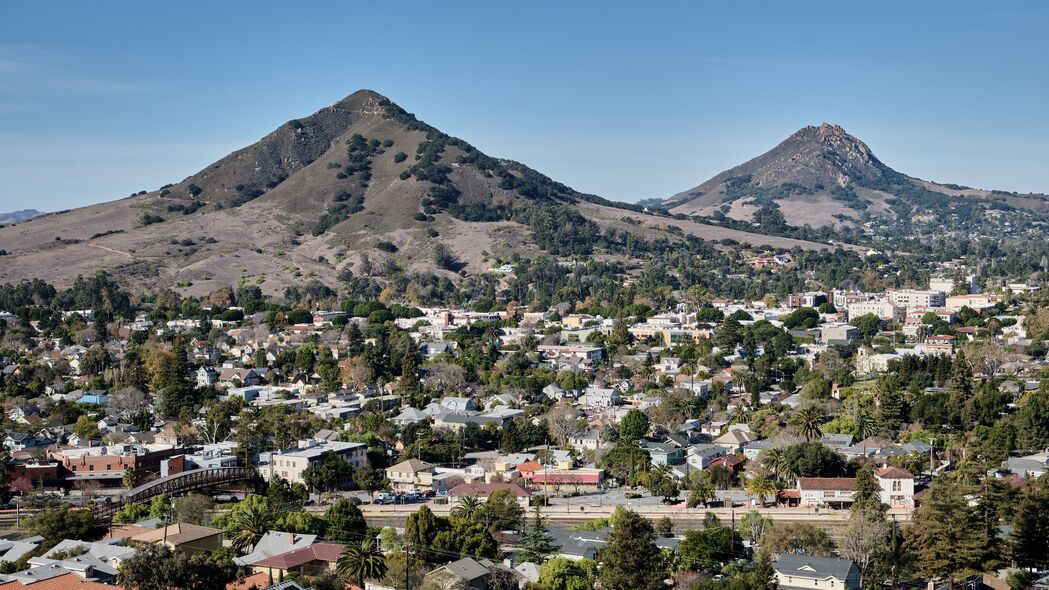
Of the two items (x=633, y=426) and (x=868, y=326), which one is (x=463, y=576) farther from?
(x=868, y=326)

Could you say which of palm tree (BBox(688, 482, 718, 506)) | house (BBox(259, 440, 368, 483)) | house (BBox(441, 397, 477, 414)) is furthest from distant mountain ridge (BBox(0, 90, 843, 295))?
palm tree (BBox(688, 482, 718, 506))

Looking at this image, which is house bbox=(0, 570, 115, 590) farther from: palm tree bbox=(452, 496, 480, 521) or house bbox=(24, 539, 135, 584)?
palm tree bbox=(452, 496, 480, 521)

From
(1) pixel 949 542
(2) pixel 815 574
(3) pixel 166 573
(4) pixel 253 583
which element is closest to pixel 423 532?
(4) pixel 253 583

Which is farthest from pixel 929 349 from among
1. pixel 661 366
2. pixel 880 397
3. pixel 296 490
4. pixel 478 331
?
pixel 296 490

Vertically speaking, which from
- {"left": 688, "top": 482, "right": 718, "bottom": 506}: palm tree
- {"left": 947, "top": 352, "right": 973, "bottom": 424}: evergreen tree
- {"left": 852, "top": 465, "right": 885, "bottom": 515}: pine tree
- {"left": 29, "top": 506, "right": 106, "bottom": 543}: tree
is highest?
{"left": 947, "top": 352, "right": 973, "bottom": 424}: evergreen tree

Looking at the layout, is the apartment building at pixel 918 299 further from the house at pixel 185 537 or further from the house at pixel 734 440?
the house at pixel 185 537

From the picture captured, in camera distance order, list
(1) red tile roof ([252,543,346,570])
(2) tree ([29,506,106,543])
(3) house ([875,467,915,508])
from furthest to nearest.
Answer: (3) house ([875,467,915,508]) < (2) tree ([29,506,106,543]) < (1) red tile roof ([252,543,346,570])
